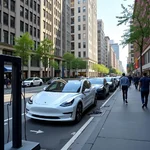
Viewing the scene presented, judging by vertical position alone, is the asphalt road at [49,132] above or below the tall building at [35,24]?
below

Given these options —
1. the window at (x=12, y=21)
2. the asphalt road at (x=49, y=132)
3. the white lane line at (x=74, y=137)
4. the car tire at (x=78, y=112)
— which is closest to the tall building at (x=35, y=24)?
the window at (x=12, y=21)

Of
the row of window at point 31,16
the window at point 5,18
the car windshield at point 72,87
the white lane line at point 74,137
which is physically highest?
the row of window at point 31,16

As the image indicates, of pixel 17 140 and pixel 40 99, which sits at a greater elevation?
pixel 40 99

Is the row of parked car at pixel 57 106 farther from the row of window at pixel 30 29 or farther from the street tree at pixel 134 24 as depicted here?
the row of window at pixel 30 29

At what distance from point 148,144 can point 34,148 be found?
2642 millimetres

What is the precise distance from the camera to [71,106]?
6.92 meters

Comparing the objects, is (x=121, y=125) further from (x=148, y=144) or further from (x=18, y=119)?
(x=18, y=119)

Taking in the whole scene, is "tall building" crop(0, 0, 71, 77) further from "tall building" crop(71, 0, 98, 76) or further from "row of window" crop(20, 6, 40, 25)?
"tall building" crop(71, 0, 98, 76)

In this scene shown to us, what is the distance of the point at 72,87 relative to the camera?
8695 millimetres

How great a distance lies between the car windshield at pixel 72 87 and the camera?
8383 millimetres

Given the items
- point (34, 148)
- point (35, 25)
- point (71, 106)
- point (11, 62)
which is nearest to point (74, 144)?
point (34, 148)

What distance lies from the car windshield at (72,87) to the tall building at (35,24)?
99.7ft

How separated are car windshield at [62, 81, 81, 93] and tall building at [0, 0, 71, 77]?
30386 millimetres

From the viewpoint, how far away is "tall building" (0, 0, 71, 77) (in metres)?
38.5
